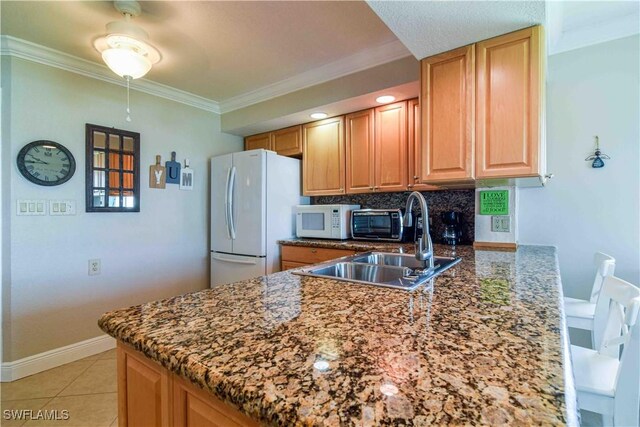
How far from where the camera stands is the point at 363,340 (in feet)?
2.13

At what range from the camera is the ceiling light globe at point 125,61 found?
1.85m

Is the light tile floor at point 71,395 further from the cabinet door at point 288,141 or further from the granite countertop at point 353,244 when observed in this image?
the cabinet door at point 288,141

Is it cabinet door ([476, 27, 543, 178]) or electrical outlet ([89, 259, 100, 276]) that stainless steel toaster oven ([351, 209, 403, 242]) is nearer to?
cabinet door ([476, 27, 543, 178])

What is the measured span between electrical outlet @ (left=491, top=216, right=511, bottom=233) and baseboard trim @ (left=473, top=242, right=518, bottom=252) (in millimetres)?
99

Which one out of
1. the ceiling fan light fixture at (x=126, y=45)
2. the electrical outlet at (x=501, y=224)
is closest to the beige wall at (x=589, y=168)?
the electrical outlet at (x=501, y=224)

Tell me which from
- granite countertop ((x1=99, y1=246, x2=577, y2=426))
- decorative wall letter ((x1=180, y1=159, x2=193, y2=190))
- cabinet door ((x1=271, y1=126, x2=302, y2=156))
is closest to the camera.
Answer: granite countertop ((x1=99, y1=246, x2=577, y2=426))

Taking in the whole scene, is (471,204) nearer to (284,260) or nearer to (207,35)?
(284,260)

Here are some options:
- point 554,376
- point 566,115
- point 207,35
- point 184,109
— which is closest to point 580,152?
point 566,115

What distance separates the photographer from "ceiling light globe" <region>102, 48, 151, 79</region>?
1.85 metres

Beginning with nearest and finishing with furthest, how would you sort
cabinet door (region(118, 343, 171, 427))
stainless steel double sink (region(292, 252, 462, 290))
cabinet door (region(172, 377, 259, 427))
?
cabinet door (region(172, 377, 259, 427)) < cabinet door (region(118, 343, 171, 427)) < stainless steel double sink (region(292, 252, 462, 290))

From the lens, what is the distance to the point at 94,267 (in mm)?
2545

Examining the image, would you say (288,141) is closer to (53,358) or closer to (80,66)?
(80,66)

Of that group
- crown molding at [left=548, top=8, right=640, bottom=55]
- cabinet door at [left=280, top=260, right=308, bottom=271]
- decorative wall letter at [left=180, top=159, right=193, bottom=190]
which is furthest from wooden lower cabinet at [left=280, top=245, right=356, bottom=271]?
crown molding at [left=548, top=8, right=640, bottom=55]

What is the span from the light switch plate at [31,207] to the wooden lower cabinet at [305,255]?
1.85 metres
